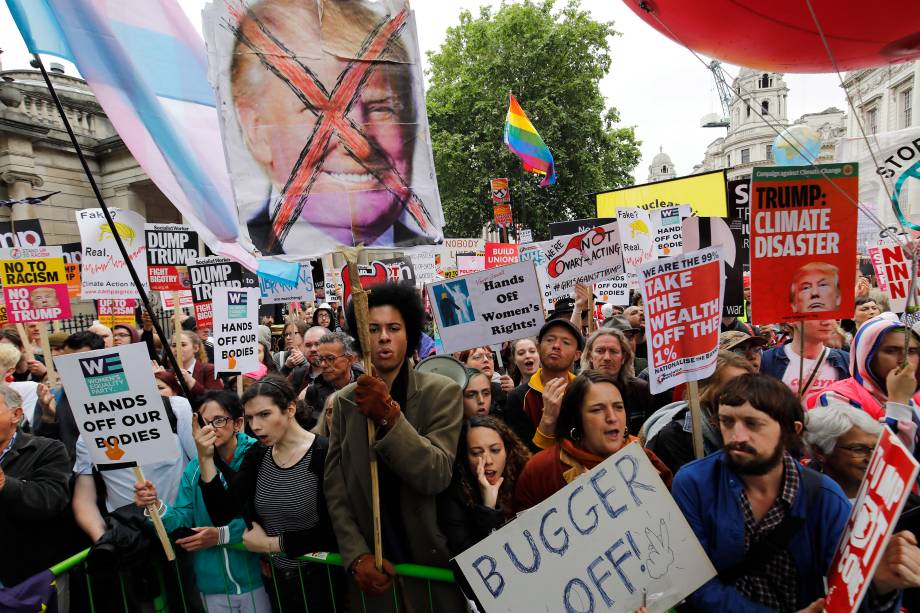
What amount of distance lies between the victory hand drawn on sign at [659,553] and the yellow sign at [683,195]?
7.11 meters

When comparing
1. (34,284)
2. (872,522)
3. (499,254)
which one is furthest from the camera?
(499,254)

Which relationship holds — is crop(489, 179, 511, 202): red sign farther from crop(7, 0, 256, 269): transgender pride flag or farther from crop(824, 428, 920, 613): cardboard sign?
crop(824, 428, 920, 613): cardboard sign

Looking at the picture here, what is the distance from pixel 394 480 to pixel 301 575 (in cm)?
82

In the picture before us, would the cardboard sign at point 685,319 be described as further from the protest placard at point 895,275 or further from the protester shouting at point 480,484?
the protest placard at point 895,275

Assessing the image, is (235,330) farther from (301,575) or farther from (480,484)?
(480,484)

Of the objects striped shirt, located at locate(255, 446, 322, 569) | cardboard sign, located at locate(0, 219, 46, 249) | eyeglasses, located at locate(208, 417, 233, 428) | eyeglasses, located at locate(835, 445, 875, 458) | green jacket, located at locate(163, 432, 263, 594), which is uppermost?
cardboard sign, located at locate(0, 219, 46, 249)

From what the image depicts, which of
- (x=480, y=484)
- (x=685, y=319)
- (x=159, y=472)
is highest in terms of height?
(x=685, y=319)

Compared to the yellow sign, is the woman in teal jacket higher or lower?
lower

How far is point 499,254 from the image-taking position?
10805mm

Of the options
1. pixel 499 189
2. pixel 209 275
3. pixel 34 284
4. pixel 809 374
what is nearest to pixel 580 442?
pixel 809 374

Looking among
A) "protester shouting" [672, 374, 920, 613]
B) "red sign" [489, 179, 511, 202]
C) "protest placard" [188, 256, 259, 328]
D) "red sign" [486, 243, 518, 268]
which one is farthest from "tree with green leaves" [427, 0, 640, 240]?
"protester shouting" [672, 374, 920, 613]

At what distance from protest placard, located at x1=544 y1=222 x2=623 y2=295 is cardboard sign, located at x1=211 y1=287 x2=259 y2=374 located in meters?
3.21

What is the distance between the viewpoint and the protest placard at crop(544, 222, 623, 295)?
5938mm

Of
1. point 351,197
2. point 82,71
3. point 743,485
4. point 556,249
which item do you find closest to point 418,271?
point 556,249
